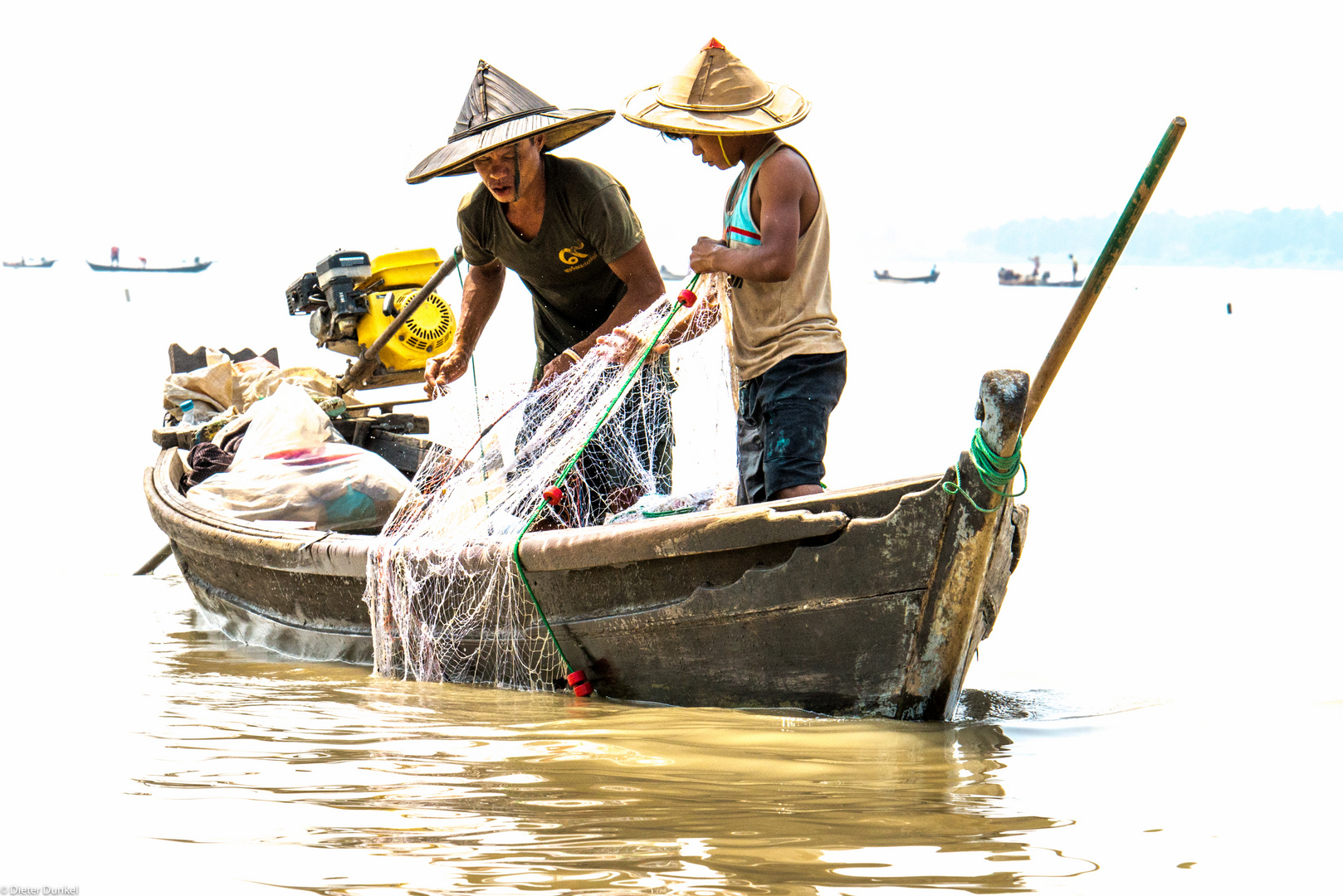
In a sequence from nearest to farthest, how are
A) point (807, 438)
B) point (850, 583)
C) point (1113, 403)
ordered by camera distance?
Result: point (850, 583) → point (807, 438) → point (1113, 403)

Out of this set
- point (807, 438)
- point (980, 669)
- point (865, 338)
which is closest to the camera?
point (807, 438)

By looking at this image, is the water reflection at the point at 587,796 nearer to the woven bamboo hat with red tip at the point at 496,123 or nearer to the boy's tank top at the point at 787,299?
the boy's tank top at the point at 787,299

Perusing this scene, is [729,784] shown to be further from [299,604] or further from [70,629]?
[70,629]

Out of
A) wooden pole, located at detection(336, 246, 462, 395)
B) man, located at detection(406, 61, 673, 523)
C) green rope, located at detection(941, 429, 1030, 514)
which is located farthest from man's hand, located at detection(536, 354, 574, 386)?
green rope, located at detection(941, 429, 1030, 514)

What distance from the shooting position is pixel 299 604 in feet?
15.5

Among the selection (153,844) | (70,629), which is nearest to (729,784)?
(153,844)

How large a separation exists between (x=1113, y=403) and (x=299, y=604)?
13.3m

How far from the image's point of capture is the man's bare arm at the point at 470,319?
16.0ft

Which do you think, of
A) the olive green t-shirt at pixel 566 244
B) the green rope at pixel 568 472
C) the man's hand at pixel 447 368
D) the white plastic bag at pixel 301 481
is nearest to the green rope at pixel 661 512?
the green rope at pixel 568 472

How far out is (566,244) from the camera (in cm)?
434

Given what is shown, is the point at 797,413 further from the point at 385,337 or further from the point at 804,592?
the point at 385,337

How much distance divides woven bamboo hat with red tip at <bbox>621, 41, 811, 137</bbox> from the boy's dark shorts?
26.8 inches

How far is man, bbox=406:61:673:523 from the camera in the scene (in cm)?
420

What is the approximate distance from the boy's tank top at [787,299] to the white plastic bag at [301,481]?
87.6 inches
